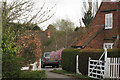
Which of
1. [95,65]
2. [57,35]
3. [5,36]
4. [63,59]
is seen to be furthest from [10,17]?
[57,35]

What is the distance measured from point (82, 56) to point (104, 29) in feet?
34.2

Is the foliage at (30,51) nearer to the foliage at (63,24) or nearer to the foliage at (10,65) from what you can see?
the foliage at (10,65)

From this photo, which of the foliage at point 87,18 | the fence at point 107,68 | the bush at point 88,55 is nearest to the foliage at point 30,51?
the bush at point 88,55

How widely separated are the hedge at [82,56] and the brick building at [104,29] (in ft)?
22.9

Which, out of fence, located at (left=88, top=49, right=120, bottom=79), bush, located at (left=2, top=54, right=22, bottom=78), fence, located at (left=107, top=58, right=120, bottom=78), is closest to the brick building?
fence, located at (left=88, top=49, right=120, bottom=79)

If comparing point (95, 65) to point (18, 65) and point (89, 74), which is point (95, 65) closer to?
point (89, 74)

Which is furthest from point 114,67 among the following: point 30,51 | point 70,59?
point 30,51

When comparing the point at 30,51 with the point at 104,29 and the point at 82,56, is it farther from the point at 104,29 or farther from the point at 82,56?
the point at 104,29

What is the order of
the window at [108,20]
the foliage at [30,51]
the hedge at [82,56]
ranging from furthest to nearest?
the window at [108,20], the foliage at [30,51], the hedge at [82,56]

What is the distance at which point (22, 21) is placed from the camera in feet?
38.5

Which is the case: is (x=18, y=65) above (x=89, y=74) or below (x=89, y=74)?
above

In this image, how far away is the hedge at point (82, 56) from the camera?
540 inches

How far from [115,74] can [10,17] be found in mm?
6530

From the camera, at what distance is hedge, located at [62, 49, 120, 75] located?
13.7 m
